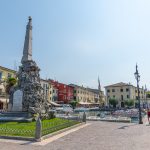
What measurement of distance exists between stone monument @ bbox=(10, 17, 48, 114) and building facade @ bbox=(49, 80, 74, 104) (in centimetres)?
6150

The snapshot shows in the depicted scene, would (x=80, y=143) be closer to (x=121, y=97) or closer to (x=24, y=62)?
(x=24, y=62)

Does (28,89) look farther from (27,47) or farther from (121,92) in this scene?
(121,92)

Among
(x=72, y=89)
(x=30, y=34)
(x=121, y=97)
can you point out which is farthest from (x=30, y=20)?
(x=121, y=97)

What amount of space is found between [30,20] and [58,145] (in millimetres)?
17002

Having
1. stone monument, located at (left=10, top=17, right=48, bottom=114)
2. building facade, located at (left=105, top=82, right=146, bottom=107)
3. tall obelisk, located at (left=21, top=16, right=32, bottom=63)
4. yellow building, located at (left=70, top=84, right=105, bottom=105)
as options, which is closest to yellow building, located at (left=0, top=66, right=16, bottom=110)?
stone monument, located at (left=10, top=17, right=48, bottom=114)

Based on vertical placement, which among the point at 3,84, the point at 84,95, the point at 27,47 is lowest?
the point at 84,95

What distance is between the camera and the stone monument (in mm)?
21219

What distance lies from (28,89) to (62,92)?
219 feet

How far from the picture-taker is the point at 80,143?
39.2ft

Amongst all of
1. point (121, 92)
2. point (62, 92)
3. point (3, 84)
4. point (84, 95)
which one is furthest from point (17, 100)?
point (84, 95)

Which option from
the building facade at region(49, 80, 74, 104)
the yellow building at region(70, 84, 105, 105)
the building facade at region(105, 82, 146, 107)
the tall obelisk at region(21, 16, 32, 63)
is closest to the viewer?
the tall obelisk at region(21, 16, 32, 63)

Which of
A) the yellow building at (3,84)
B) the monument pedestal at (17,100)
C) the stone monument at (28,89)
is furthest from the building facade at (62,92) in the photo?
the monument pedestal at (17,100)

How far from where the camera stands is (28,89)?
71.1ft

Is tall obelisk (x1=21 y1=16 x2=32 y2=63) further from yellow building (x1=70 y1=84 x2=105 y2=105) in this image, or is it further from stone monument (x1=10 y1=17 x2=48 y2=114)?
yellow building (x1=70 y1=84 x2=105 y2=105)
